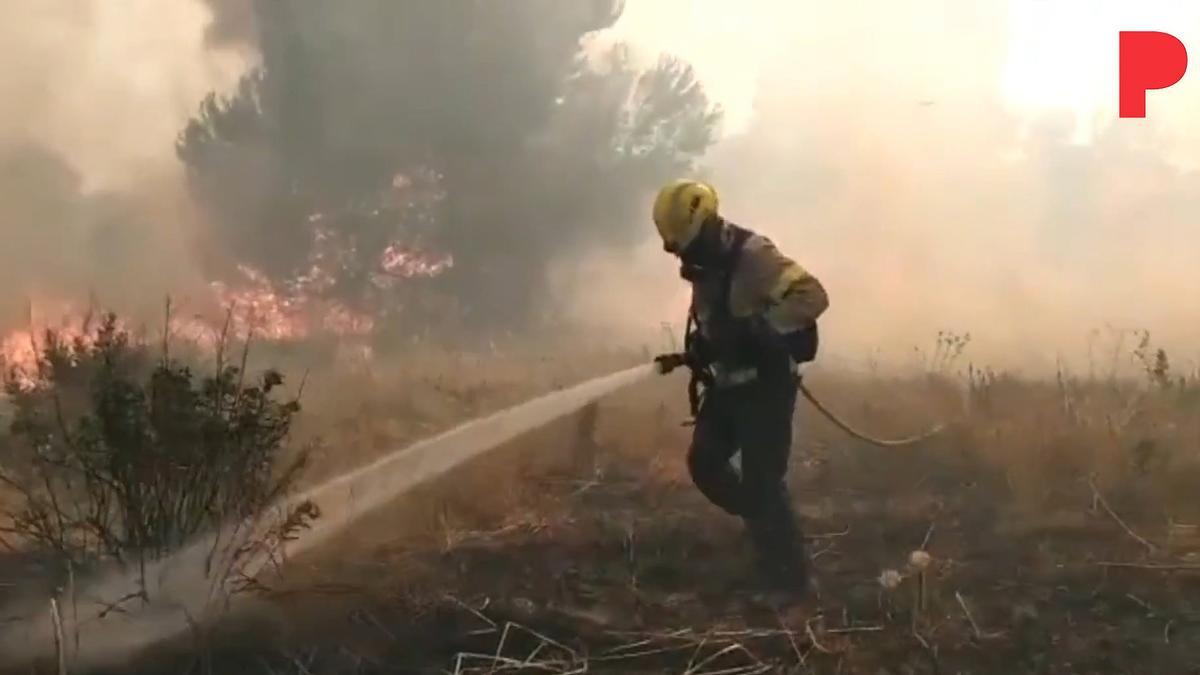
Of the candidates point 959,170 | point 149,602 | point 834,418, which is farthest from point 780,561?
point 149,602

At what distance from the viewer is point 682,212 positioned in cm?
299

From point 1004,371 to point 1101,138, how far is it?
0.63m

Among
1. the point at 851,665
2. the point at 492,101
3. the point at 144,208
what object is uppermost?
the point at 492,101

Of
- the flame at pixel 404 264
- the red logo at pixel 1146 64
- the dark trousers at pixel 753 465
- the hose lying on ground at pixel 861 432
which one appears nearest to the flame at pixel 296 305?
the flame at pixel 404 264

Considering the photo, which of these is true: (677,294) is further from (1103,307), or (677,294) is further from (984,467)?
(1103,307)

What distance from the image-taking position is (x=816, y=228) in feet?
10.2

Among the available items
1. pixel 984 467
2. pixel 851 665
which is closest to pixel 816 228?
pixel 984 467

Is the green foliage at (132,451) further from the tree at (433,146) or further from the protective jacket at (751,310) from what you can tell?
the protective jacket at (751,310)

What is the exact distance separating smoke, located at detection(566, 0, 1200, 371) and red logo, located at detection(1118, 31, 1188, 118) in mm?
31

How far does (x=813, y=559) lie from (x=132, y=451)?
1511 mm

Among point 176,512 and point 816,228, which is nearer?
point 176,512

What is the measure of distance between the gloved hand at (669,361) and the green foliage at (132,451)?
2.71 ft

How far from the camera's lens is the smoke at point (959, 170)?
3.13 m

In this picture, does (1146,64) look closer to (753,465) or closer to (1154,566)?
(1154,566)
